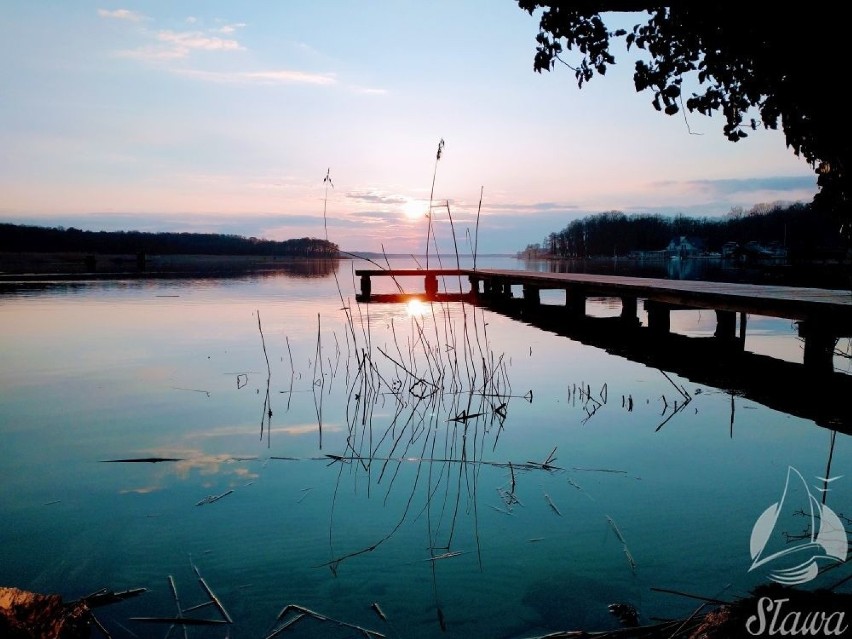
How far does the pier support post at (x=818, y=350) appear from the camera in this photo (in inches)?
354

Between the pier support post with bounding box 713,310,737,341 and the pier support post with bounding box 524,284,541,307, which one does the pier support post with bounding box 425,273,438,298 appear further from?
the pier support post with bounding box 713,310,737,341

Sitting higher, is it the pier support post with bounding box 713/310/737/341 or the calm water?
the pier support post with bounding box 713/310/737/341

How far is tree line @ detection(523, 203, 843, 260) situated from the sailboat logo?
3377 inches

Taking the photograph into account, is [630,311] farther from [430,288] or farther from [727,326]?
[430,288]

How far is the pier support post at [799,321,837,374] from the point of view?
8992 millimetres

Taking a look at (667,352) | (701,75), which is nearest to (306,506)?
(701,75)

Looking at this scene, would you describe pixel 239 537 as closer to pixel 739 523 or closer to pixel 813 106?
pixel 739 523

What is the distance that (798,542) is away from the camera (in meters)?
3.52

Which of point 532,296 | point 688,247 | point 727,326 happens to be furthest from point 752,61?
point 688,247

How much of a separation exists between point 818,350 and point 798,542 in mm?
6594

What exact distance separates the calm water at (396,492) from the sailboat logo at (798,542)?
8 centimetres

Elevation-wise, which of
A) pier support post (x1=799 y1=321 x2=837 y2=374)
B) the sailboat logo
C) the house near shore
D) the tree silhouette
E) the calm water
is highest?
the house near shore

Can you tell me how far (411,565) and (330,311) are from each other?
17.2m

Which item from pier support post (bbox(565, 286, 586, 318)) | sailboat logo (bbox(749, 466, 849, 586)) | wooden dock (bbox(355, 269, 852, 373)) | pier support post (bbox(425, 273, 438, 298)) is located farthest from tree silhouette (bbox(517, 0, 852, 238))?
pier support post (bbox(425, 273, 438, 298))
